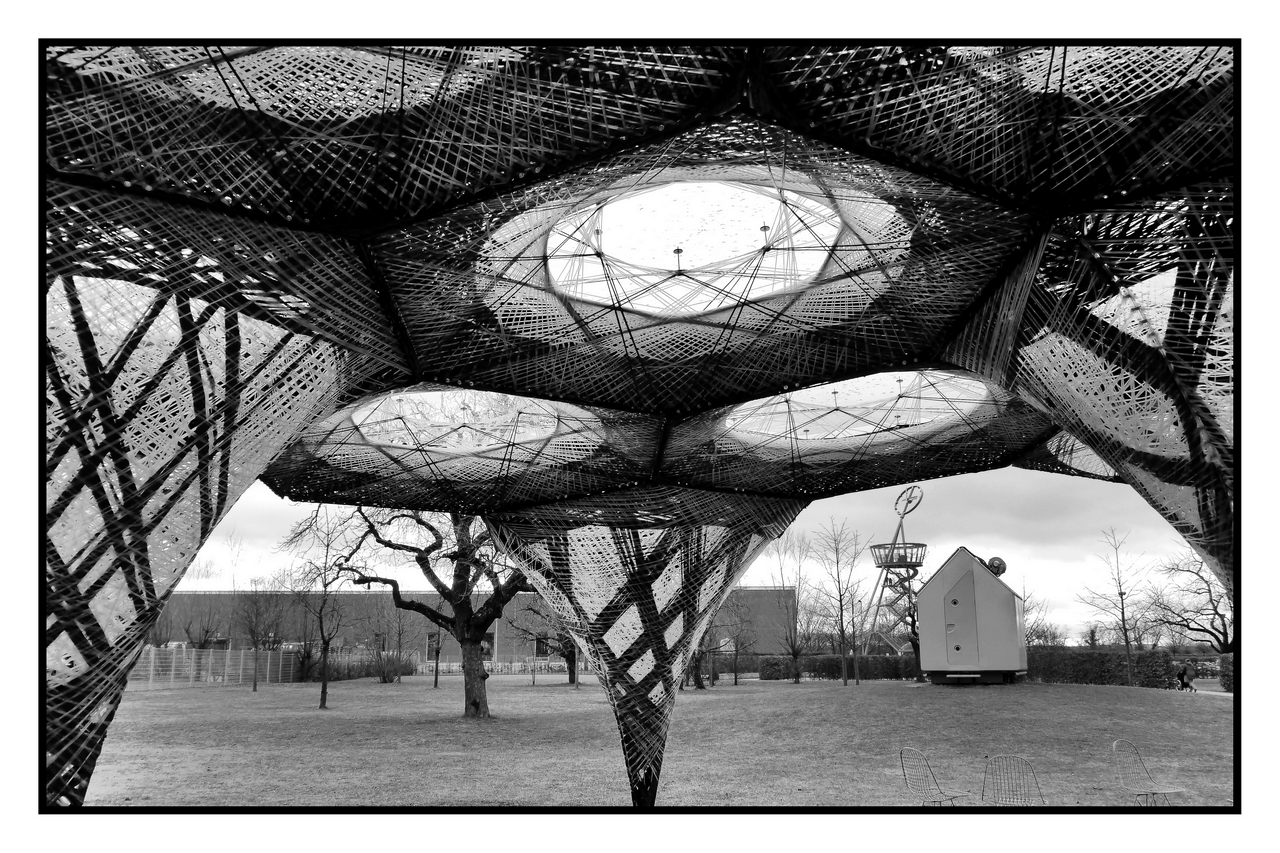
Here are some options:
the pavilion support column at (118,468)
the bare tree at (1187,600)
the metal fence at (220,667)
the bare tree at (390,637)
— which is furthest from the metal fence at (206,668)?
the bare tree at (1187,600)

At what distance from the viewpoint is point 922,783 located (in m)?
21.4

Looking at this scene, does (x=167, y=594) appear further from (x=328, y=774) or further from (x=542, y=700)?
(x=542, y=700)

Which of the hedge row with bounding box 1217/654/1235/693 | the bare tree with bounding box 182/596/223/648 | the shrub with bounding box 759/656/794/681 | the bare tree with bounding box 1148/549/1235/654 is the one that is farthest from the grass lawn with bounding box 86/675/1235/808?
the bare tree with bounding box 182/596/223/648

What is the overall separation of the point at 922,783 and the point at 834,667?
23803 millimetres

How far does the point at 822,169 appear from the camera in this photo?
331 inches

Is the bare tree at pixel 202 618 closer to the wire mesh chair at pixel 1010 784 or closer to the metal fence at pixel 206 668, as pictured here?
the metal fence at pixel 206 668

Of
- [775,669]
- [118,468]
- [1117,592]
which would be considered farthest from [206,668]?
[1117,592]

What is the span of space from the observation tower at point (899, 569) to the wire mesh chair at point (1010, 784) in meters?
18.6

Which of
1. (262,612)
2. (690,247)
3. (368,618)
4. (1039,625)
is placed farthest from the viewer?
(368,618)

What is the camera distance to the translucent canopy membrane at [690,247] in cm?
1162

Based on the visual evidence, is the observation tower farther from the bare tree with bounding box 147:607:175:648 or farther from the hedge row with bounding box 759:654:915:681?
the bare tree with bounding box 147:607:175:648

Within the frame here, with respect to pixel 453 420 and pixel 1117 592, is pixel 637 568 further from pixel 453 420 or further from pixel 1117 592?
pixel 1117 592

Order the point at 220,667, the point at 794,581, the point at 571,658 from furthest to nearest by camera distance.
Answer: the point at 794,581, the point at 571,658, the point at 220,667
